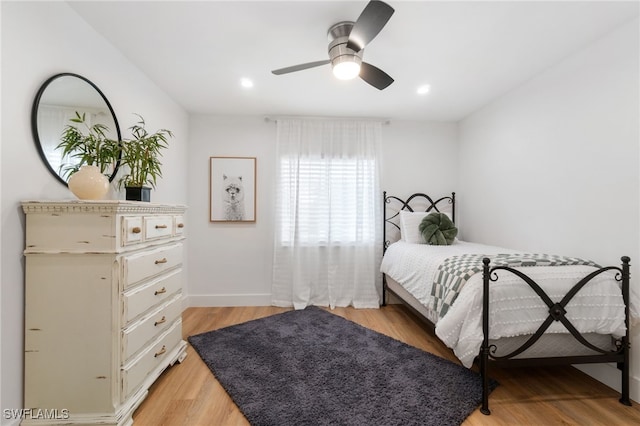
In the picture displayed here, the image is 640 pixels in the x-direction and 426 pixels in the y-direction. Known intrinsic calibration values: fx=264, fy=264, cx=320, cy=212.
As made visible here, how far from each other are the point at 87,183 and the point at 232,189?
203cm

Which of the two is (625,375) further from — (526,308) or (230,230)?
(230,230)

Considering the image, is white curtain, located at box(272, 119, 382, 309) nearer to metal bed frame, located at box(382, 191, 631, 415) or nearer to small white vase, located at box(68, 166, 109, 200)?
metal bed frame, located at box(382, 191, 631, 415)

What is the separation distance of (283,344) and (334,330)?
0.58 m

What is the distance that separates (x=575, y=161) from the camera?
2.18 m

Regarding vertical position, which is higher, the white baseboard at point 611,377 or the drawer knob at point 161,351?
the drawer knob at point 161,351

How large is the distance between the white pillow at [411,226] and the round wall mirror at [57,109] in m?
3.19

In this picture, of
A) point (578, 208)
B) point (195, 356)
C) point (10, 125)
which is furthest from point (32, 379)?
point (578, 208)

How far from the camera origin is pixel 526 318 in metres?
1.67

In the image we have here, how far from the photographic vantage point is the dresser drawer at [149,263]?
1519mm

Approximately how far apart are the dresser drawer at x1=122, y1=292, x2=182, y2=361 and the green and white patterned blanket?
201cm

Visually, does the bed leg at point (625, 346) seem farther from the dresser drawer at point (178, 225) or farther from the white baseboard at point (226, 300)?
the white baseboard at point (226, 300)

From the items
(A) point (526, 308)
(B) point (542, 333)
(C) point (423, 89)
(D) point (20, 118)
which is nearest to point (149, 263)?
(D) point (20, 118)

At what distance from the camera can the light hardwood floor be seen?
157 cm

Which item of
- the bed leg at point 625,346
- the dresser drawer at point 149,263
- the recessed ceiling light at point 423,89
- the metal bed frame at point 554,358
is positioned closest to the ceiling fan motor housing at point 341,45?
the recessed ceiling light at point 423,89
